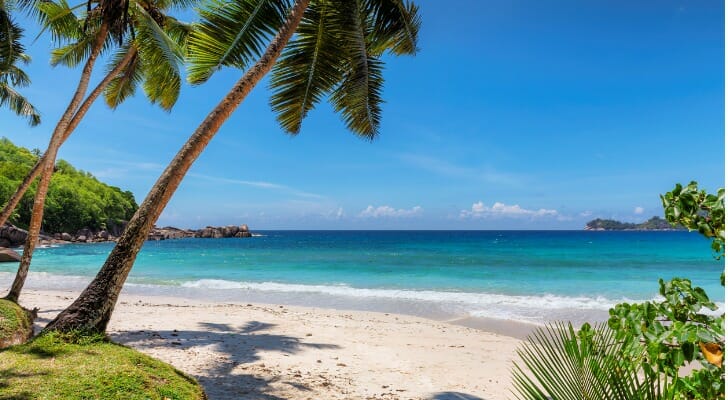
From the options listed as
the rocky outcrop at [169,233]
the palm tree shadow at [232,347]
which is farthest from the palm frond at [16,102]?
the rocky outcrop at [169,233]

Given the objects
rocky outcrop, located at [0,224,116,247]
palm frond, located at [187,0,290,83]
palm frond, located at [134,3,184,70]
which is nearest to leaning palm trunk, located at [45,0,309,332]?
palm frond, located at [187,0,290,83]

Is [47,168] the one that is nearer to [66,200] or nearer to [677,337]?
[677,337]

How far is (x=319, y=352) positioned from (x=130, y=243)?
13.9 feet

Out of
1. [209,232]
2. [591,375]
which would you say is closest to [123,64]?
[591,375]

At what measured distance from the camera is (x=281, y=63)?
7441 millimetres

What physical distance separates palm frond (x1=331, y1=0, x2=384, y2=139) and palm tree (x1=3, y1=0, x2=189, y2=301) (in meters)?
3.64

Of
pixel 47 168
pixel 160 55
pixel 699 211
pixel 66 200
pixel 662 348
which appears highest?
pixel 66 200

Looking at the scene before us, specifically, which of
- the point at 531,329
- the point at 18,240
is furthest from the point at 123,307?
the point at 18,240

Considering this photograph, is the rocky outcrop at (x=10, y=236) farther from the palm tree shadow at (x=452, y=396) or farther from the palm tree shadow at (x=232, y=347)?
the palm tree shadow at (x=452, y=396)

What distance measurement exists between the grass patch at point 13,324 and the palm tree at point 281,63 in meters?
2.97

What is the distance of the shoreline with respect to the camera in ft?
18.8

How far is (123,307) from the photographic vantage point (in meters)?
12.3

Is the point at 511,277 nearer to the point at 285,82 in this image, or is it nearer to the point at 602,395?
the point at 285,82

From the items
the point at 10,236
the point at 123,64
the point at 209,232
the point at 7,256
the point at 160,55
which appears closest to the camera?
the point at 160,55
